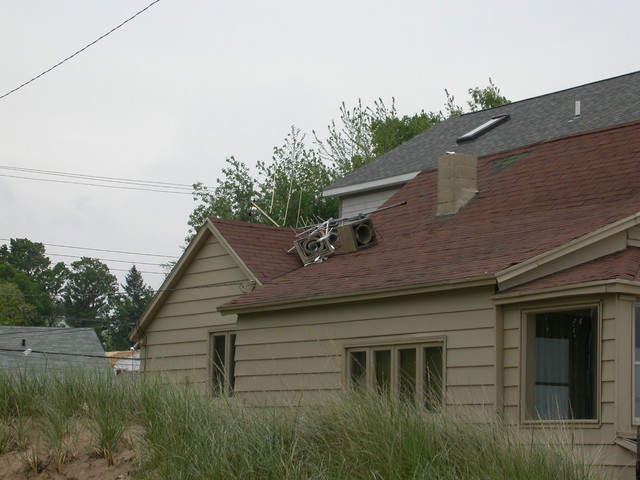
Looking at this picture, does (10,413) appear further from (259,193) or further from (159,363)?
(259,193)

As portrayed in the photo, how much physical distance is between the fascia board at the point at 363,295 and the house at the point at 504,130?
27.9ft

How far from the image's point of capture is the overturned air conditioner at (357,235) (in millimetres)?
17172

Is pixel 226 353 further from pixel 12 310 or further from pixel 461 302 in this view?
pixel 12 310

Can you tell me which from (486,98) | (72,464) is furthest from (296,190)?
(72,464)

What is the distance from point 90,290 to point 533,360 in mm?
82190

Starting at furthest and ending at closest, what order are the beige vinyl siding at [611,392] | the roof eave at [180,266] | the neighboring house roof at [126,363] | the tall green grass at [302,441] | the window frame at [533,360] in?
the roof eave at [180,266]
the neighboring house roof at [126,363]
the window frame at [533,360]
the beige vinyl siding at [611,392]
the tall green grass at [302,441]

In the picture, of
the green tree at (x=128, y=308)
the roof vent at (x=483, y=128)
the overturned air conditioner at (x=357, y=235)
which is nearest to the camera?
the overturned air conditioner at (x=357, y=235)

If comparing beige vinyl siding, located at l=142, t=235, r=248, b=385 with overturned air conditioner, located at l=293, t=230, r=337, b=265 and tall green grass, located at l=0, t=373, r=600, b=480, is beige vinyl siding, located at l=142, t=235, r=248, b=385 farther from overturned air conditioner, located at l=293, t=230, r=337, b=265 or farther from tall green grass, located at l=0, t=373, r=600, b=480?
tall green grass, located at l=0, t=373, r=600, b=480

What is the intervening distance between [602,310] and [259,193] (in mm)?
35020

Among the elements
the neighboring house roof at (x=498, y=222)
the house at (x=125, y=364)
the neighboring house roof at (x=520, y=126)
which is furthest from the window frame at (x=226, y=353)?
the neighboring house roof at (x=520, y=126)

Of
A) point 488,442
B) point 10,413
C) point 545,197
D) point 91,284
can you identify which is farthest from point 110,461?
point 91,284

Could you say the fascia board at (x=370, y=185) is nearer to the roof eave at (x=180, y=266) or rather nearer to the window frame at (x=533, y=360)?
the roof eave at (x=180, y=266)

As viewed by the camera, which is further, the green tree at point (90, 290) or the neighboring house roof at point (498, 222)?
the green tree at point (90, 290)

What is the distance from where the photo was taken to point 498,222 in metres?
15.4
